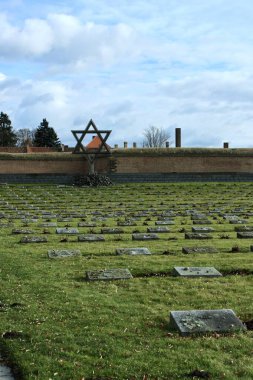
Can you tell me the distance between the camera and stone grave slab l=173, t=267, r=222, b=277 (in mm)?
7281

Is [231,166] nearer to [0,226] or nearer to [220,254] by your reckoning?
[0,226]

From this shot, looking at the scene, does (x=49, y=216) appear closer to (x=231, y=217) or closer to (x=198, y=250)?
(x=231, y=217)

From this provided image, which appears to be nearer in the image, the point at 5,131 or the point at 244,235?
the point at 244,235

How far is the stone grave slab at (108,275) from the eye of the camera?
280 inches

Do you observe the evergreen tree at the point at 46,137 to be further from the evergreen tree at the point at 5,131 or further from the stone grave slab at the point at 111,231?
the stone grave slab at the point at 111,231

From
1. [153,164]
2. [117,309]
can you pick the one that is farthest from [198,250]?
[153,164]

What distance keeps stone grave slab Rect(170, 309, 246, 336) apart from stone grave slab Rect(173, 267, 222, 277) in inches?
84.8

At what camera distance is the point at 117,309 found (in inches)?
223

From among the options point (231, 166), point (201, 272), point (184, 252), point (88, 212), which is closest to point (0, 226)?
point (88, 212)

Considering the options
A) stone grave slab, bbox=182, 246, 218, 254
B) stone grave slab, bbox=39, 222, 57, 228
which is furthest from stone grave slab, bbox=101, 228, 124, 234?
stone grave slab, bbox=182, 246, 218, 254

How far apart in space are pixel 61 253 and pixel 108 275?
Answer: 207 centimetres

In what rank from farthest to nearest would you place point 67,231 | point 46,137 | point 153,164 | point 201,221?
point 46,137 < point 153,164 < point 201,221 < point 67,231

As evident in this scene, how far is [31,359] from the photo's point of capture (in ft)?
13.7

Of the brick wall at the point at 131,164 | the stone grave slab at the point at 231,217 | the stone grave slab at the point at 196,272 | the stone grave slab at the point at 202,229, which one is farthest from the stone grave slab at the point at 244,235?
the brick wall at the point at 131,164
